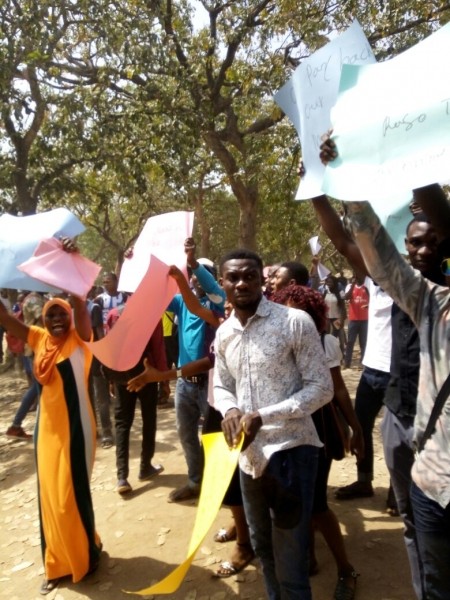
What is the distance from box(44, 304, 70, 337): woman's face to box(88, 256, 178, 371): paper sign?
28cm

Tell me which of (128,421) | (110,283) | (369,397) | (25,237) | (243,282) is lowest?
(128,421)

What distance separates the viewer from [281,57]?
24.9 ft

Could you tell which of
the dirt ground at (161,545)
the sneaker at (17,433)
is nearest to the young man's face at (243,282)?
the dirt ground at (161,545)

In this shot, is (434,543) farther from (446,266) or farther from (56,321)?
(56,321)

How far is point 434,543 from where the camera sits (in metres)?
1.74

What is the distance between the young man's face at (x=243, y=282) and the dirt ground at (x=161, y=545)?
176 centimetres

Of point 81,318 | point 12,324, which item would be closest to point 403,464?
point 81,318

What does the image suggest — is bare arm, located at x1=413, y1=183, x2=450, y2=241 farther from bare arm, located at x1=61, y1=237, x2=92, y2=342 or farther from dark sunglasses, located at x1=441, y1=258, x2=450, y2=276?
bare arm, located at x1=61, y1=237, x2=92, y2=342

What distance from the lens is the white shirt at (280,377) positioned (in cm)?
221

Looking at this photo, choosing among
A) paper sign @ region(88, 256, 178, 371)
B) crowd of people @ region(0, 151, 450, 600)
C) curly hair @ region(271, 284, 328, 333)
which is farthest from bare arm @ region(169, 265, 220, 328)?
curly hair @ region(271, 284, 328, 333)

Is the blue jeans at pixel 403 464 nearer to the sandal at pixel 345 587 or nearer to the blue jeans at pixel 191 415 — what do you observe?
the sandal at pixel 345 587

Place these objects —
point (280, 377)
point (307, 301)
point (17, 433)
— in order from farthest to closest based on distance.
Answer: point (17, 433), point (307, 301), point (280, 377)

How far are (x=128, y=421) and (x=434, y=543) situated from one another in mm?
3207

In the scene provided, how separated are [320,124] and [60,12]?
6.80 metres
